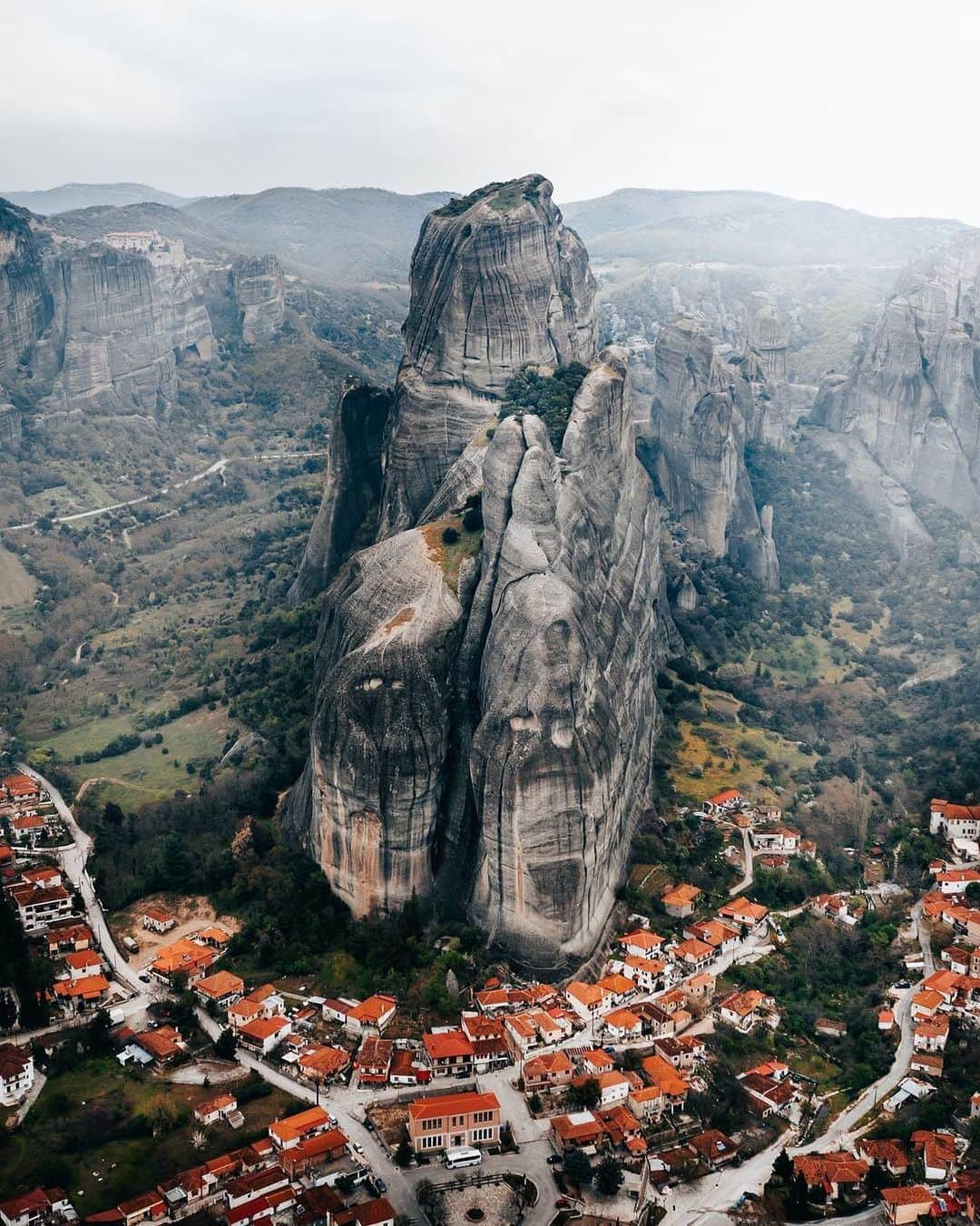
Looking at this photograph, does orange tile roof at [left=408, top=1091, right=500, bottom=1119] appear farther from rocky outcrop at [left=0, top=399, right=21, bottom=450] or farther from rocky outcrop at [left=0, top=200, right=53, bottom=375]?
rocky outcrop at [left=0, top=200, right=53, bottom=375]

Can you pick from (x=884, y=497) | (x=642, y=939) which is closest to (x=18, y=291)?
(x=884, y=497)

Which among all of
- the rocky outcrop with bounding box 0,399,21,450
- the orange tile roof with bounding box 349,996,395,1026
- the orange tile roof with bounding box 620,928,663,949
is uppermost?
the rocky outcrop with bounding box 0,399,21,450

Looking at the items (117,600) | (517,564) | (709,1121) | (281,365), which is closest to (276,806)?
(517,564)

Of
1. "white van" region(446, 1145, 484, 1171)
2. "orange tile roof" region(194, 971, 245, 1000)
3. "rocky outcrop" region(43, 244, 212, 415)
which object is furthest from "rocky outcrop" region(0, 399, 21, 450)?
"white van" region(446, 1145, 484, 1171)

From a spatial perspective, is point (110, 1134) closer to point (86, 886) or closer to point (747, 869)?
point (86, 886)

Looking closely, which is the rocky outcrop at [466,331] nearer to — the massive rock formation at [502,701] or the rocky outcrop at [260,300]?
the massive rock formation at [502,701]

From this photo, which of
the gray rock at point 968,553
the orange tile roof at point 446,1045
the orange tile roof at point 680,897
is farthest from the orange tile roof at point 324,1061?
the gray rock at point 968,553
